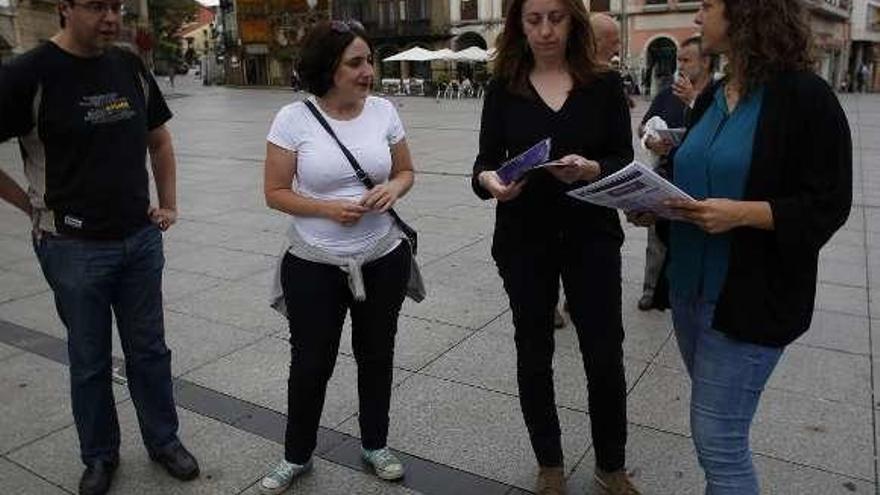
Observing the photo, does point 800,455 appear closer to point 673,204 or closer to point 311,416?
point 673,204

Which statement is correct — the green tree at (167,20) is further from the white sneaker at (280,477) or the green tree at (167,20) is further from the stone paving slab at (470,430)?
the white sneaker at (280,477)

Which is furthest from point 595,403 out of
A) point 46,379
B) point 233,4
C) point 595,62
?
point 233,4

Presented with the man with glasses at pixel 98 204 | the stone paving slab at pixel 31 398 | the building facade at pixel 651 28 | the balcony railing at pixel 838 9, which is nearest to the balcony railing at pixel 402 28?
the building facade at pixel 651 28

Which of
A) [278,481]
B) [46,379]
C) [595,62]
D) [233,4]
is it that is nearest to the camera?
[595,62]

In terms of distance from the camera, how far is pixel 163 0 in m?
57.0

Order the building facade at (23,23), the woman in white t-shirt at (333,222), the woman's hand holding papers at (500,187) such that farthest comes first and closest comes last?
the building facade at (23,23), the woman in white t-shirt at (333,222), the woman's hand holding papers at (500,187)

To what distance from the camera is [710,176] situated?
6.63 feet

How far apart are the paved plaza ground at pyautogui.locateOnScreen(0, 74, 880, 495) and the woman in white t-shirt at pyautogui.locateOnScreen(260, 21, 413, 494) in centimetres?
44

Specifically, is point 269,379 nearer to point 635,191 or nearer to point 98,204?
point 98,204

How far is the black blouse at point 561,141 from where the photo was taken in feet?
8.27

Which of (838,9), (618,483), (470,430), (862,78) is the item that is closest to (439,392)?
(470,430)

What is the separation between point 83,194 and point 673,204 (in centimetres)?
201

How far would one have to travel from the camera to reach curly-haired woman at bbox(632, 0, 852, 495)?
6.20ft

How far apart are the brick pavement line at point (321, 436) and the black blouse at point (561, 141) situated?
1050 mm
